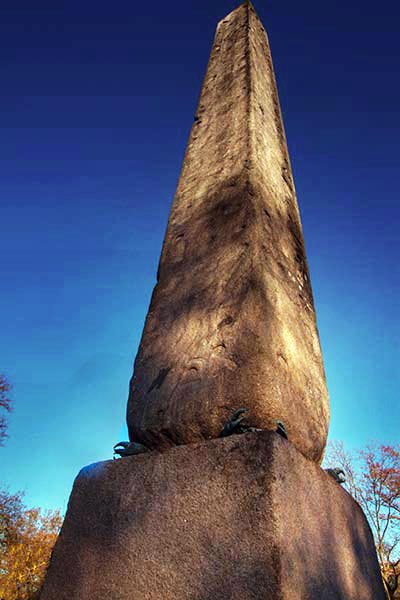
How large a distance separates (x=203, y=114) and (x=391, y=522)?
60.1 feet

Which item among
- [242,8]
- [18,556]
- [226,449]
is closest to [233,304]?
[226,449]

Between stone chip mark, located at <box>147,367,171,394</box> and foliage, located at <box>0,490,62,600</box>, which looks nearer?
stone chip mark, located at <box>147,367,171,394</box>

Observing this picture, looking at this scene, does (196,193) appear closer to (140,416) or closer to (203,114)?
(203,114)

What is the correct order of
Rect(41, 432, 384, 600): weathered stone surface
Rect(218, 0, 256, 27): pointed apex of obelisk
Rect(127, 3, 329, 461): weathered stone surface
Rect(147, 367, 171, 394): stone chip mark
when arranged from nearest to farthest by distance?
Rect(41, 432, 384, 600): weathered stone surface → Rect(127, 3, 329, 461): weathered stone surface → Rect(147, 367, 171, 394): stone chip mark → Rect(218, 0, 256, 27): pointed apex of obelisk

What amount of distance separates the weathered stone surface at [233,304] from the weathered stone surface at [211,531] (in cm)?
19

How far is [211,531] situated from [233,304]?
87 cm

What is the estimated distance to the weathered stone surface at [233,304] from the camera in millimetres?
1578

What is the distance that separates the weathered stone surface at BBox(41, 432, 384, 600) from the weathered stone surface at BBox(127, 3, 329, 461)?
19 centimetres

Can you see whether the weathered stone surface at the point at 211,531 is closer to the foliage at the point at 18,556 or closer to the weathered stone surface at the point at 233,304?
the weathered stone surface at the point at 233,304

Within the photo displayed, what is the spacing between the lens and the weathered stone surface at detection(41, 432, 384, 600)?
1.13m

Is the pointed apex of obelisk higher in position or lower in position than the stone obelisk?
A: higher

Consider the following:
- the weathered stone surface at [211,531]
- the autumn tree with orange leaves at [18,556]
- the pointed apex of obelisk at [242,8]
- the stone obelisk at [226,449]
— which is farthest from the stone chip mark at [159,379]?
the autumn tree with orange leaves at [18,556]

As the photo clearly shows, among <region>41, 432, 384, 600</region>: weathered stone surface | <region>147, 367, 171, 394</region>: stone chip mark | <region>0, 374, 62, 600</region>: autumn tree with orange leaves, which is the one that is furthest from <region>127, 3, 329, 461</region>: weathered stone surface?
<region>0, 374, 62, 600</region>: autumn tree with orange leaves

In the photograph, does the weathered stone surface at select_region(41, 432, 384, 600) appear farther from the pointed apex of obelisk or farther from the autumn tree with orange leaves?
the autumn tree with orange leaves
